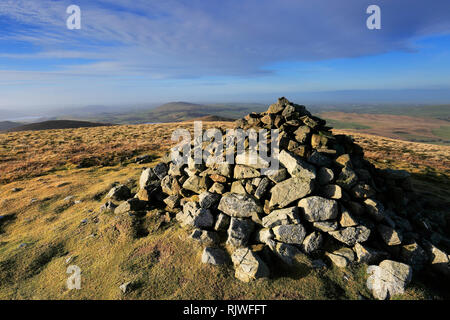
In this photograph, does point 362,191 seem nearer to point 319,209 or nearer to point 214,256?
point 319,209

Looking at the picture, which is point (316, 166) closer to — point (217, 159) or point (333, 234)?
point (333, 234)

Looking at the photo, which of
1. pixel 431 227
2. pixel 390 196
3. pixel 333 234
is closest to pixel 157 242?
pixel 333 234

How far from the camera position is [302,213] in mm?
10930

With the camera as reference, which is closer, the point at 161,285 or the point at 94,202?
the point at 161,285

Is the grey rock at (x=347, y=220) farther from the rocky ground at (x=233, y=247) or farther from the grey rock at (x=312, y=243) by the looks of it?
the grey rock at (x=312, y=243)

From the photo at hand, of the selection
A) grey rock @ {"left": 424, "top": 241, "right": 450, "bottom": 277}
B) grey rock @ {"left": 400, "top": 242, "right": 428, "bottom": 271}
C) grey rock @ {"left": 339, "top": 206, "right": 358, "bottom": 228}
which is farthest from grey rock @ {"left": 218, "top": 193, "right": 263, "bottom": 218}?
grey rock @ {"left": 424, "top": 241, "right": 450, "bottom": 277}

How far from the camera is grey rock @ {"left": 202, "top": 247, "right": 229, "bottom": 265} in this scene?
972 cm

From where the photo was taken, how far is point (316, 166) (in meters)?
12.2

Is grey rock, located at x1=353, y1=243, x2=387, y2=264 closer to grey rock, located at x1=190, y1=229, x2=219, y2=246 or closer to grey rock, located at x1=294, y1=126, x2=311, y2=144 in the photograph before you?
grey rock, located at x1=294, y1=126, x2=311, y2=144

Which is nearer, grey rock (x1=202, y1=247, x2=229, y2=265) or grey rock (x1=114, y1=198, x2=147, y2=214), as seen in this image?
grey rock (x1=202, y1=247, x2=229, y2=265)

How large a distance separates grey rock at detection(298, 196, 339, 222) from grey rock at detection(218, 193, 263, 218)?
7.79 ft

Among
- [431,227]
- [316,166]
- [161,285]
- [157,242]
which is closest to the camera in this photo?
[161,285]

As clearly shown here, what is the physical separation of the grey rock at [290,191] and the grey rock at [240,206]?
91 cm
